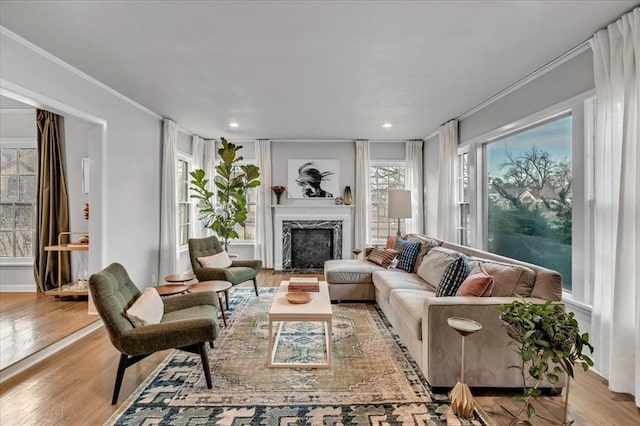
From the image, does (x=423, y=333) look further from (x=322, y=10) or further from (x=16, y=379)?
(x=16, y=379)

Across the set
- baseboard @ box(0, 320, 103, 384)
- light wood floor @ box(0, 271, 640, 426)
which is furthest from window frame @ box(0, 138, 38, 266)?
light wood floor @ box(0, 271, 640, 426)

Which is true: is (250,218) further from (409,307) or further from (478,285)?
(478,285)

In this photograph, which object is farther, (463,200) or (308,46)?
(463,200)

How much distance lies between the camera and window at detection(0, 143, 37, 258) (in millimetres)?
4711

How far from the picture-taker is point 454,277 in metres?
2.76

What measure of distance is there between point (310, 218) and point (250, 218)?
4.30 ft

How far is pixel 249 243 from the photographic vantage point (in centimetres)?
685

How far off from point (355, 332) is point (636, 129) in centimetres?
283

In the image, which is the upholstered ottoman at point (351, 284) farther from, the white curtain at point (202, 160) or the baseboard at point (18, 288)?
the baseboard at point (18, 288)

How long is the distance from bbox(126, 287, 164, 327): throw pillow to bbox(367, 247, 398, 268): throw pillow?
285 centimetres

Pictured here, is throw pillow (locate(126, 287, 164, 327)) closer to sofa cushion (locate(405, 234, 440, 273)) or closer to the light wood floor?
the light wood floor

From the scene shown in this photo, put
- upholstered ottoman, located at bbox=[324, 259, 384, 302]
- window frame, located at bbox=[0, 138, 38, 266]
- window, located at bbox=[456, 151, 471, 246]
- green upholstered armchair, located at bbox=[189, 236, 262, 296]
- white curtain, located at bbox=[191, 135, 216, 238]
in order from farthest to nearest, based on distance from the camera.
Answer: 1. white curtain, located at bbox=[191, 135, 216, 238]
2. window, located at bbox=[456, 151, 471, 246]
3. window frame, located at bbox=[0, 138, 38, 266]
4. upholstered ottoman, located at bbox=[324, 259, 384, 302]
5. green upholstered armchair, located at bbox=[189, 236, 262, 296]

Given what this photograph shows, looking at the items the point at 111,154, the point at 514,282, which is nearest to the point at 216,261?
the point at 111,154

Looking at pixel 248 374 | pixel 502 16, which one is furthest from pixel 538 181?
pixel 248 374
